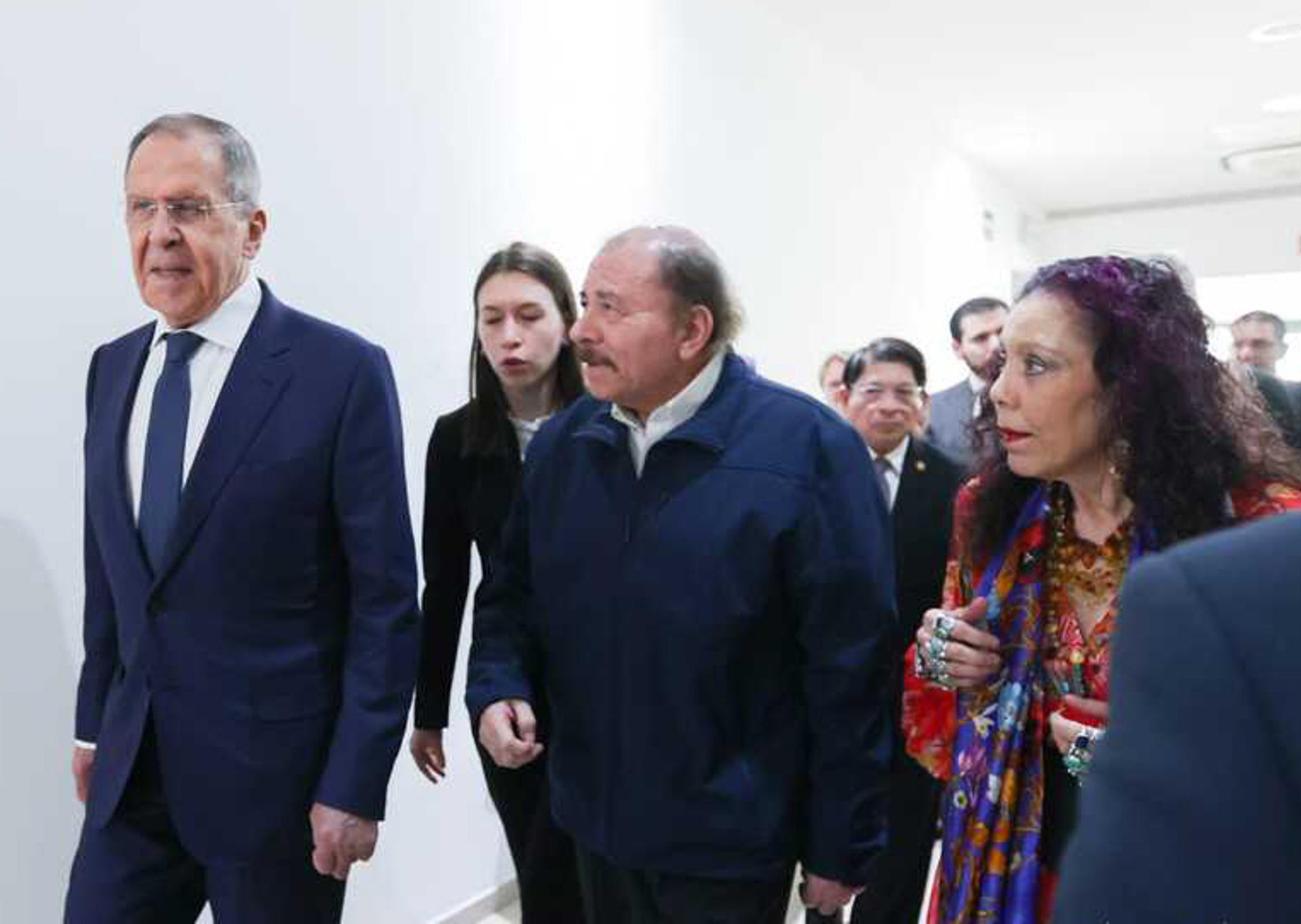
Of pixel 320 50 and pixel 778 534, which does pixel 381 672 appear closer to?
pixel 778 534

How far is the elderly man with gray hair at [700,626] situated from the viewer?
53.7 inches

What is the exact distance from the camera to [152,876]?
138 centimetres

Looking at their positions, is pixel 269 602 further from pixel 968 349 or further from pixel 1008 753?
pixel 968 349

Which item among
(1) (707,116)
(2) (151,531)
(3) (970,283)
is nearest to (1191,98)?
→ (3) (970,283)

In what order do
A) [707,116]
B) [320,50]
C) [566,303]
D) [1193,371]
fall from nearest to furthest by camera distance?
[1193,371], [566,303], [320,50], [707,116]

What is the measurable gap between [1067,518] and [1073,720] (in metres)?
0.27

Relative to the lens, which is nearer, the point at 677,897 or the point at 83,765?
the point at 677,897

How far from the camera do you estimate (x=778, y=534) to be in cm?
137

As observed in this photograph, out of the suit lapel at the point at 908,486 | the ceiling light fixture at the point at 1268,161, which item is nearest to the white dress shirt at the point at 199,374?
the suit lapel at the point at 908,486

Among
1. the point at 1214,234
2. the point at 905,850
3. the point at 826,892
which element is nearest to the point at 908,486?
the point at 905,850

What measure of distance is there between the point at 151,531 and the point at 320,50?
1.39 meters

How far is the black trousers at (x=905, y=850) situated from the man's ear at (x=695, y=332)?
121cm

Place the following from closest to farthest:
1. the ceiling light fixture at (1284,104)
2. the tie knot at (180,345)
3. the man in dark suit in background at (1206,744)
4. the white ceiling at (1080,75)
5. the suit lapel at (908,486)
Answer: the man in dark suit in background at (1206,744), the tie knot at (180,345), the suit lapel at (908,486), the white ceiling at (1080,75), the ceiling light fixture at (1284,104)

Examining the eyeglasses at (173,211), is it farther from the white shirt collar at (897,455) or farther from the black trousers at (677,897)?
the white shirt collar at (897,455)
